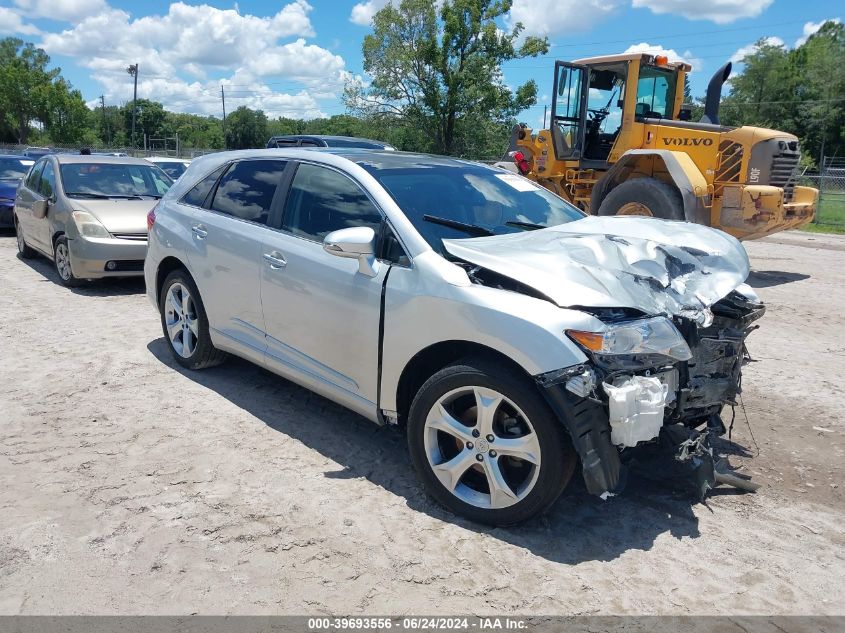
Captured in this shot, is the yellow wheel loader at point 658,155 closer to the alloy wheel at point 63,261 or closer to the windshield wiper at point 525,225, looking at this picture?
the windshield wiper at point 525,225

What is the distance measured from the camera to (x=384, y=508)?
3.49m

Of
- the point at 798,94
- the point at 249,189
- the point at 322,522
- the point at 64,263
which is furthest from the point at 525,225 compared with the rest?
the point at 798,94

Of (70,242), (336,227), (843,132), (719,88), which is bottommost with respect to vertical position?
(70,242)

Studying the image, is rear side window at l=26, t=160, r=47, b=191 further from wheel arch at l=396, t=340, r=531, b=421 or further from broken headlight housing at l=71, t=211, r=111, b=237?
wheel arch at l=396, t=340, r=531, b=421

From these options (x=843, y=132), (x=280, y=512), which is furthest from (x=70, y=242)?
(x=843, y=132)

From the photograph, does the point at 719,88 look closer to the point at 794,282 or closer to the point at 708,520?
the point at 794,282

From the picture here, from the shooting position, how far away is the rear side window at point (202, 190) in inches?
206

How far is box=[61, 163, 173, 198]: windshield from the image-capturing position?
906 cm

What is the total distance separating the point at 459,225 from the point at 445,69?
2889 centimetres

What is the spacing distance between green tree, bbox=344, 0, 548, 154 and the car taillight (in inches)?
713

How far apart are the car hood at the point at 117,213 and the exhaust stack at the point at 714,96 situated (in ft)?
28.8

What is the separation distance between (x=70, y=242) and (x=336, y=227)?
225 inches

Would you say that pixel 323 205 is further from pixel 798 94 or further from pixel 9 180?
pixel 798 94

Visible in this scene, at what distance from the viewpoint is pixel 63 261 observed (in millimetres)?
8711
